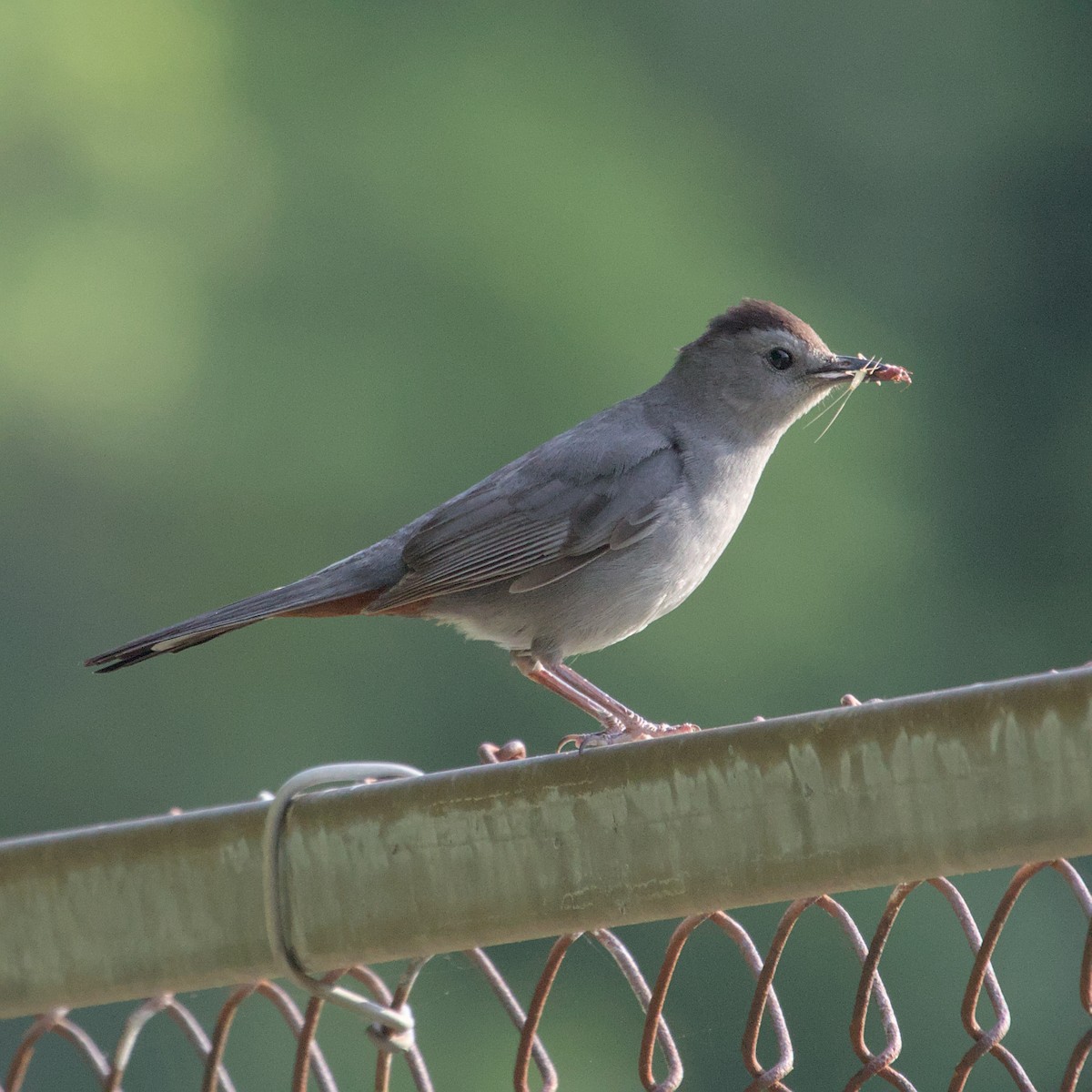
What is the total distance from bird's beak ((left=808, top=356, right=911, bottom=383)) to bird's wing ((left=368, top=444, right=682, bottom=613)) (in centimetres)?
50

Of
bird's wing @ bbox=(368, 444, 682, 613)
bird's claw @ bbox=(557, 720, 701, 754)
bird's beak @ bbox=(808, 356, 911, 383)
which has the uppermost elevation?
bird's beak @ bbox=(808, 356, 911, 383)

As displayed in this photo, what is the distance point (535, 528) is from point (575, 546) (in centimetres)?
12

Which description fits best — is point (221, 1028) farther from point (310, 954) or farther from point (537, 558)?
point (537, 558)

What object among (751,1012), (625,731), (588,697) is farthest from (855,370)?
(751,1012)

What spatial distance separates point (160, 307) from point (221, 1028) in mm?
8877

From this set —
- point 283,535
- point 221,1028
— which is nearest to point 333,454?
point 283,535

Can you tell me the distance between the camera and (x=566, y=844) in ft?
5.24

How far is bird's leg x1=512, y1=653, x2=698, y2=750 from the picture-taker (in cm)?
312

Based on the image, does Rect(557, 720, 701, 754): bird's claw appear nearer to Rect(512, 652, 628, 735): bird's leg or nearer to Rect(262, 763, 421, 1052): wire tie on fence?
Rect(512, 652, 628, 735): bird's leg

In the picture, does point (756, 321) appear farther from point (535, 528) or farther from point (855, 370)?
point (535, 528)

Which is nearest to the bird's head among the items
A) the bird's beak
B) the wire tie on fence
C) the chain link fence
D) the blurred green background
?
the bird's beak

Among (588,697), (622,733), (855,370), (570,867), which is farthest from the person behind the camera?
(855,370)

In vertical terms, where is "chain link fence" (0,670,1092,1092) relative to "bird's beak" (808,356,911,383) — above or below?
below

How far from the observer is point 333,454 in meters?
10.3
